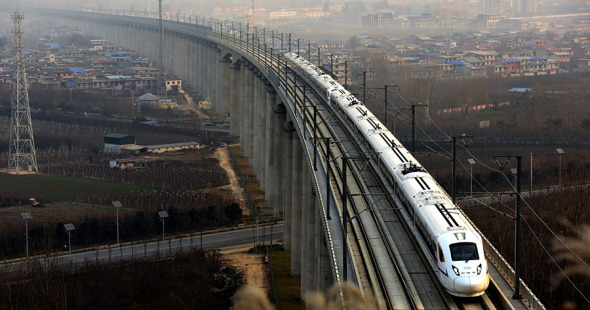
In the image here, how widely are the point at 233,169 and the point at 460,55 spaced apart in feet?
197

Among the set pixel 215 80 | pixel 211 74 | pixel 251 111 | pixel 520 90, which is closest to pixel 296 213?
pixel 251 111

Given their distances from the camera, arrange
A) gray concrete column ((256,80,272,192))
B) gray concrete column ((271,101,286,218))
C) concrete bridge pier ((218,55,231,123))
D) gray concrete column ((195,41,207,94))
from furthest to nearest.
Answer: gray concrete column ((195,41,207,94)), concrete bridge pier ((218,55,231,123)), gray concrete column ((256,80,272,192)), gray concrete column ((271,101,286,218))

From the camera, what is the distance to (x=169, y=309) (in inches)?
→ 1097

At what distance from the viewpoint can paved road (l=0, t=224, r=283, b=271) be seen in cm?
3344

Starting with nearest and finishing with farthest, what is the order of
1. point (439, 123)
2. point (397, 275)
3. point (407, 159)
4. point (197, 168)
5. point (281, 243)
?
point (397, 275) → point (407, 159) → point (281, 243) → point (197, 168) → point (439, 123)

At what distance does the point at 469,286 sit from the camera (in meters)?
17.5

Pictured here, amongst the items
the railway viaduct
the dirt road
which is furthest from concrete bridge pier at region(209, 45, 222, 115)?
the dirt road

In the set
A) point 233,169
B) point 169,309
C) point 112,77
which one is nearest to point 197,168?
point 233,169

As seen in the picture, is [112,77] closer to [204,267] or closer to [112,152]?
[112,152]

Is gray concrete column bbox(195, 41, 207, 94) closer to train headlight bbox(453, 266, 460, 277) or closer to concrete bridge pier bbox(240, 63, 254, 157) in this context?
concrete bridge pier bbox(240, 63, 254, 157)

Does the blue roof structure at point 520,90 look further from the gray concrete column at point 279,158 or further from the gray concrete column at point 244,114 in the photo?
the gray concrete column at point 279,158

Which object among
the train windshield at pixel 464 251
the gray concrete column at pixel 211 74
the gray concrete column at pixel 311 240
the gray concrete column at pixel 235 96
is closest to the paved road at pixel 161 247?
the gray concrete column at pixel 311 240

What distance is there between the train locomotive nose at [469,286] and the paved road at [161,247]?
54.7 ft

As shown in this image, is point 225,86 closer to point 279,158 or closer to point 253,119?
point 253,119
